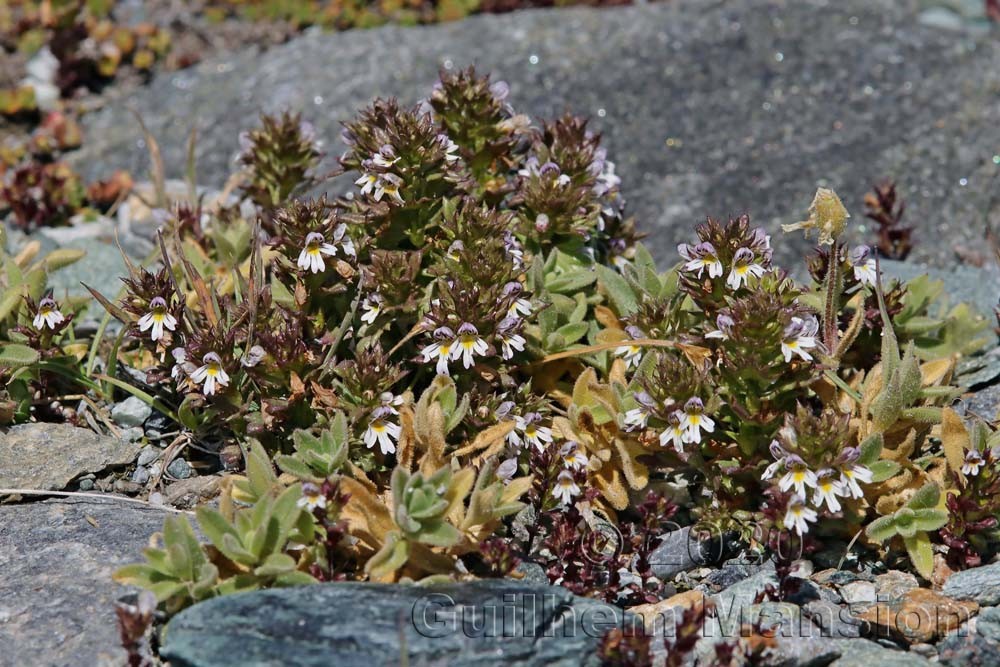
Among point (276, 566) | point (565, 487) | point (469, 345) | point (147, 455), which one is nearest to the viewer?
point (276, 566)

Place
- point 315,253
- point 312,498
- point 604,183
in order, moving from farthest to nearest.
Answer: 1. point 604,183
2. point 315,253
3. point 312,498

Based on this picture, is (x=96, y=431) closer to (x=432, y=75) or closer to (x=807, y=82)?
(x=432, y=75)

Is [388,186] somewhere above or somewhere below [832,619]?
above

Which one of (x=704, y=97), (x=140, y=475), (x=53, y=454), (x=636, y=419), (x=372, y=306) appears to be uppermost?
(x=704, y=97)

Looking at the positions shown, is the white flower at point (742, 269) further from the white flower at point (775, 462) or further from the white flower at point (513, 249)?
the white flower at point (513, 249)

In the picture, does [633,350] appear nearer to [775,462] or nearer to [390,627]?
[775,462]

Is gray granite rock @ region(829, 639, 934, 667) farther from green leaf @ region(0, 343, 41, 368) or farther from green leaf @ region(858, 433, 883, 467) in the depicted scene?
green leaf @ region(0, 343, 41, 368)

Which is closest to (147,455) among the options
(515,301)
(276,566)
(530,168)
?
(276,566)

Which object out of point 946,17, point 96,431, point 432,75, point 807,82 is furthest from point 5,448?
point 946,17
